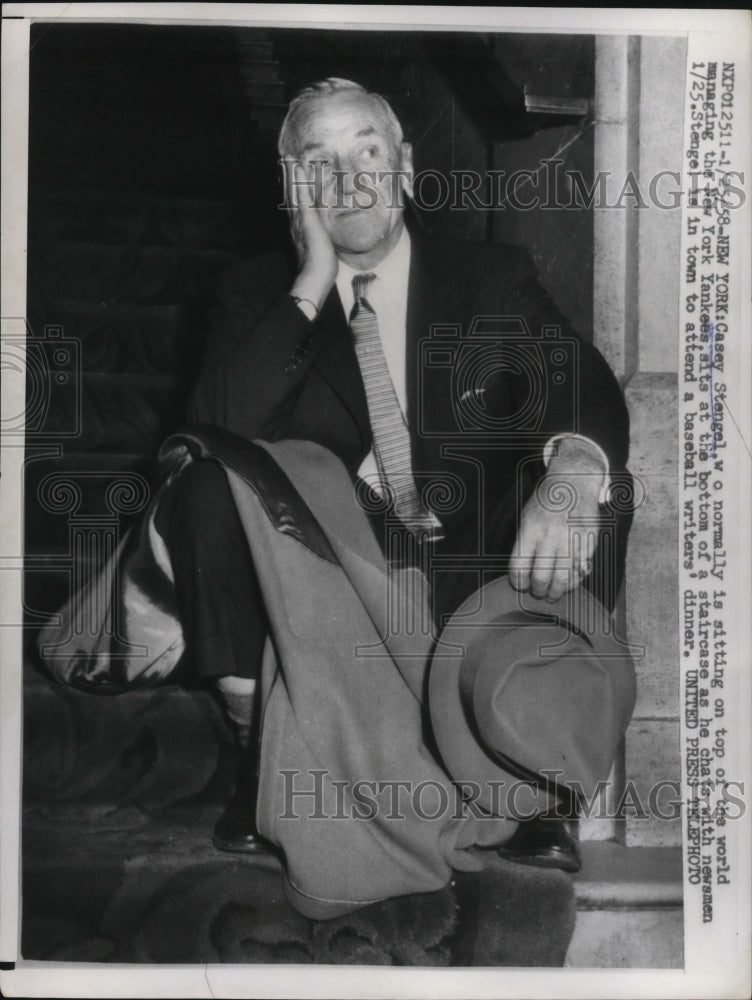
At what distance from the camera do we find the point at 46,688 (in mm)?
2105

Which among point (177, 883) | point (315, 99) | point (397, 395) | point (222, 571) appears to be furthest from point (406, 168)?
point (177, 883)

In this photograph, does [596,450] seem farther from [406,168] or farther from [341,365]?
[406,168]

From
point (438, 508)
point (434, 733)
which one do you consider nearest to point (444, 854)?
point (434, 733)

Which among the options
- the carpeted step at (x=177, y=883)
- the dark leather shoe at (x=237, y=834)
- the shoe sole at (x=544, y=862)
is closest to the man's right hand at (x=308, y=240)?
the carpeted step at (x=177, y=883)

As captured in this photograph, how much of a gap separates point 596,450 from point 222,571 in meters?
0.76

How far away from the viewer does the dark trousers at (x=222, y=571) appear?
2.04 metres

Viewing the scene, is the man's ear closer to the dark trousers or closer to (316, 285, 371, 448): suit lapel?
(316, 285, 371, 448): suit lapel

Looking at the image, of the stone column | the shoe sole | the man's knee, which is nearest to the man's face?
the stone column

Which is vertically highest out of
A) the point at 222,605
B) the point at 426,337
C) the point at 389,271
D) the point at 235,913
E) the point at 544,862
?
the point at 389,271

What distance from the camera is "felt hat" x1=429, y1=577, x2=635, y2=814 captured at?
2010 mm

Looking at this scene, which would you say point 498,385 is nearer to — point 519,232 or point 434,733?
point 519,232

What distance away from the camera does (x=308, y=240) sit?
2113mm

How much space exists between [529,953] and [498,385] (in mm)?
1105

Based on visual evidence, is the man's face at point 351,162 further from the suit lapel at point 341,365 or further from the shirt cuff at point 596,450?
the shirt cuff at point 596,450
